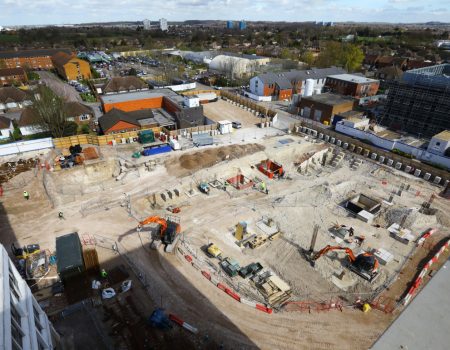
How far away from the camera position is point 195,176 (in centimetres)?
3406

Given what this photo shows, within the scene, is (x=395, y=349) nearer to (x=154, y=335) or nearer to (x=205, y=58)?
(x=154, y=335)

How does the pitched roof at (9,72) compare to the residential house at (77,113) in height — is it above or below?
above

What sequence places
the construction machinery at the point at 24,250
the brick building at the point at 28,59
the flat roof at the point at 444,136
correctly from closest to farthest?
1. the construction machinery at the point at 24,250
2. the flat roof at the point at 444,136
3. the brick building at the point at 28,59

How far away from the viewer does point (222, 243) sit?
83.8 ft

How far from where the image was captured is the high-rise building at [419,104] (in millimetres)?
42000

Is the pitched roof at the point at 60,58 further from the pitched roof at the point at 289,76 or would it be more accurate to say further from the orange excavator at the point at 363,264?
the orange excavator at the point at 363,264

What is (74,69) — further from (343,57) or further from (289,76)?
(343,57)

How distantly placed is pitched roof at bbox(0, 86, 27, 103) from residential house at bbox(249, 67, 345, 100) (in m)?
48.2

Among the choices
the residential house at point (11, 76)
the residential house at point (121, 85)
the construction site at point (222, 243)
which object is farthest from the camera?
the residential house at point (11, 76)

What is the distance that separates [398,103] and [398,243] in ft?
101

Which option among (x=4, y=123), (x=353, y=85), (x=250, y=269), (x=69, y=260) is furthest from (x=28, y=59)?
(x=250, y=269)

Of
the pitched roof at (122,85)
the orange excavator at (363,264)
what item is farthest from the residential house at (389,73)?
the orange excavator at (363,264)

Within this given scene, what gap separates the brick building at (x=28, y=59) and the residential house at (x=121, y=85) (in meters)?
46.4

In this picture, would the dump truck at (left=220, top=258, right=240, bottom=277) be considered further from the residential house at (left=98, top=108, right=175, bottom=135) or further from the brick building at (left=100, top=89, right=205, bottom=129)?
the residential house at (left=98, top=108, right=175, bottom=135)
